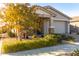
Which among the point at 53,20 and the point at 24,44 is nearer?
the point at 24,44

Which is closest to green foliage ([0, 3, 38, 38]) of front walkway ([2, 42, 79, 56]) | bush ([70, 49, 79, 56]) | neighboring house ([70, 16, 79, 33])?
front walkway ([2, 42, 79, 56])

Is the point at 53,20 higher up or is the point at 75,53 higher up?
the point at 53,20

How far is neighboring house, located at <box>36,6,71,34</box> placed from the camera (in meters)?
6.12

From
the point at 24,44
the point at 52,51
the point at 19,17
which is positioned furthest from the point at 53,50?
the point at 19,17

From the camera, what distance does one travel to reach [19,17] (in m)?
6.03

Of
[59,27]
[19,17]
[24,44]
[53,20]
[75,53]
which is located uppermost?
[19,17]

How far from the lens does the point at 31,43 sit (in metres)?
6.07

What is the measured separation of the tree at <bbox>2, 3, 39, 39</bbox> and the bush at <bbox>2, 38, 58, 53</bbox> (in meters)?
0.21

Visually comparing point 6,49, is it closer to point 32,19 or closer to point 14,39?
point 14,39

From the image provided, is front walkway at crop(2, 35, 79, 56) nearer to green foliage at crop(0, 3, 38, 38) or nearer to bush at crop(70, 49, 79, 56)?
bush at crop(70, 49, 79, 56)

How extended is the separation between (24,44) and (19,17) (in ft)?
2.16

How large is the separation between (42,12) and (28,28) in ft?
1.70

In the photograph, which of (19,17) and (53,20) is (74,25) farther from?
(19,17)

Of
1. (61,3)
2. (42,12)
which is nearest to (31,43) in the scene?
(42,12)
